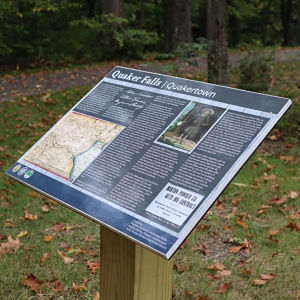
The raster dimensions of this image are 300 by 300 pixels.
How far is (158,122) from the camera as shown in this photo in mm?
2496

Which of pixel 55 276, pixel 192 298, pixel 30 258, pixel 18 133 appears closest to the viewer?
pixel 192 298

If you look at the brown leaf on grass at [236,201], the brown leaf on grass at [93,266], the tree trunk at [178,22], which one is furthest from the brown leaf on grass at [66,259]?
the tree trunk at [178,22]

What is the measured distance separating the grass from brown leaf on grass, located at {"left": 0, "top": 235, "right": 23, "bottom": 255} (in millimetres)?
49

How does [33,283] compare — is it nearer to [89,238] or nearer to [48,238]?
[48,238]

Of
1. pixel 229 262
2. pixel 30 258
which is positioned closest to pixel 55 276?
pixel 30 258

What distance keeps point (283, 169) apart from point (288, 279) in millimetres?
2693

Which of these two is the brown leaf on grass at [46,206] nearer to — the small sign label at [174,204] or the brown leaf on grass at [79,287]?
the brown leaf on grass at [79,287]

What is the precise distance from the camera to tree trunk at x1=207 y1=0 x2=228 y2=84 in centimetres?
741

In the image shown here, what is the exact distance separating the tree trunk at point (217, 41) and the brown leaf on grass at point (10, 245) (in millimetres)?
4658

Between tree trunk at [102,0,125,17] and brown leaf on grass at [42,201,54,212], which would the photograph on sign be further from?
tree trunk at [102,0,125,17]

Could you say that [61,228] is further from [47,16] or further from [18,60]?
[47,16]

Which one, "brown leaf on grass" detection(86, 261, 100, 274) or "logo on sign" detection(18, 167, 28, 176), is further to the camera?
"brown leaf on grass" detection(86, 261, 100, 274)

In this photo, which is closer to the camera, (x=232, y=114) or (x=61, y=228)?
(x=232, y=114)

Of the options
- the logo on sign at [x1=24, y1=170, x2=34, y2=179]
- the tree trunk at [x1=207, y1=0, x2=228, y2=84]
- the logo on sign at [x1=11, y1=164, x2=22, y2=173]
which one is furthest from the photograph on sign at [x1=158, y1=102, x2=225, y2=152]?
the tree trunk at [x1=207, y1=0, x2=228, y2=84]
